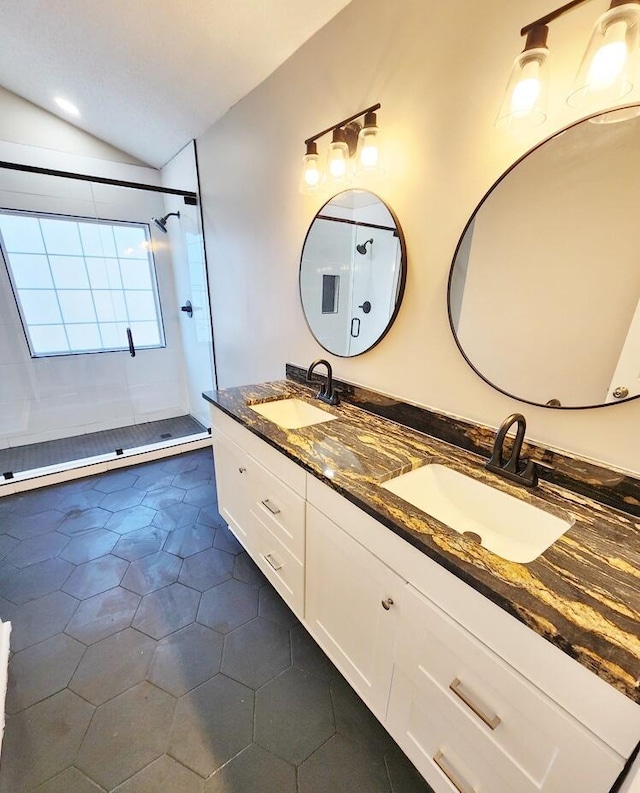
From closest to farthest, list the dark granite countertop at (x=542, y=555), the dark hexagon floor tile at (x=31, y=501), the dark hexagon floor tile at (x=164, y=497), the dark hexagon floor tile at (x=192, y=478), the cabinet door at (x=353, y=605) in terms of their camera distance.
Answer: the dark granite countertop at (x=542, y=555) → the cabinet door at (x=353, y=605) → the dark hexagon floor tile at (x=31, y=501) → the dark hexagon floor tile at (x=164, y=497) → the dark hexagon floor tile at (x=192, y=478)

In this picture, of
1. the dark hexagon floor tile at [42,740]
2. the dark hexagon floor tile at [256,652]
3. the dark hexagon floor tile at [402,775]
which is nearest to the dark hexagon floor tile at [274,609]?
the dark hexagon floor tile at [256,652]

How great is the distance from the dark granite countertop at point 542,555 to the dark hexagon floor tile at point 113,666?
1011mm

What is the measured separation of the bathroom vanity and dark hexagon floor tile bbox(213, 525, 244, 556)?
57cm

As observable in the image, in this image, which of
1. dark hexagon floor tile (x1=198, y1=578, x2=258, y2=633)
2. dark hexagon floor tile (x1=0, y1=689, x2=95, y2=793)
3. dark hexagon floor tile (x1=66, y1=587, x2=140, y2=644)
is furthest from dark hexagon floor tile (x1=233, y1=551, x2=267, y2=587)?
dark hexagon floor tile (x1=0, y1=689, x2=95, y2=793)

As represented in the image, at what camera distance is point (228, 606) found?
150 centimetres

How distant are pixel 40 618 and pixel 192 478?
1.16 metres

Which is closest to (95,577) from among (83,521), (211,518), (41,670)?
(41,670)

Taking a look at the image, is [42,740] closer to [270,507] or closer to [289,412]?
[270,507]

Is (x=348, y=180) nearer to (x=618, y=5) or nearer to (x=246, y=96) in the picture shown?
(x=618, y=5)

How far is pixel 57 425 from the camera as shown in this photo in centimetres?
301

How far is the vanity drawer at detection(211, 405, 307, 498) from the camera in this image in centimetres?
113

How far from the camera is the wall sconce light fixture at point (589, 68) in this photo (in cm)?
68

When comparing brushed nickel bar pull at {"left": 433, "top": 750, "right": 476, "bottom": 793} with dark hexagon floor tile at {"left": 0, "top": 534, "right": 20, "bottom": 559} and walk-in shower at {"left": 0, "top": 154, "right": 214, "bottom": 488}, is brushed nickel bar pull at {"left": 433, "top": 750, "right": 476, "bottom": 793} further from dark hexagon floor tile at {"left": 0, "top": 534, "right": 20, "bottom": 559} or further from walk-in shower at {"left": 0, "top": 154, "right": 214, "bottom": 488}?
walk-in shower at {"left": 0, "top": 154, "right": 214, "bottom": 488}

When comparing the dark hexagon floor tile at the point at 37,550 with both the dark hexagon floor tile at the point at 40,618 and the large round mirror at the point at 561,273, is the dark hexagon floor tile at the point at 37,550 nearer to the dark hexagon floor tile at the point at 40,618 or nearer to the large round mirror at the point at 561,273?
the dark hexagon floor tile at the point at 40,618
